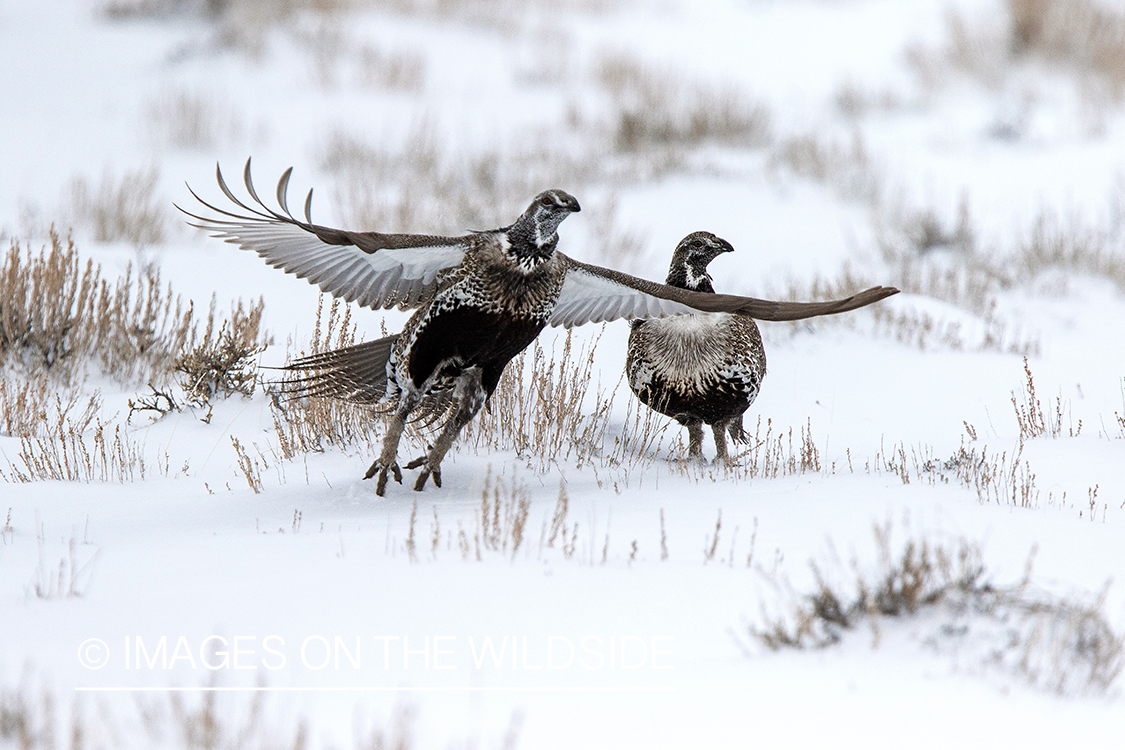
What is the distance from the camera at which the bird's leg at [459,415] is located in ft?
14.2

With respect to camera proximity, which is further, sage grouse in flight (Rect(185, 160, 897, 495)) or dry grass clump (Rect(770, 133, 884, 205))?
dry grass clump (Rect(770, 133, 884, 205))

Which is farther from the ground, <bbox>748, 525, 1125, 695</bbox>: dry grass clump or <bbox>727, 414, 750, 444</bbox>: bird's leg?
<bbox>727, 414, 750, 444</bbox>: bird's leg

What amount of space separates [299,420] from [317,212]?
18.2 ft

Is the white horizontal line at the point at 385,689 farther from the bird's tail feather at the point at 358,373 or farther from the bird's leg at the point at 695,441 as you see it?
the bird's leg at the point at 695,441

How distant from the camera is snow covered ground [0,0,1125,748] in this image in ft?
8.29

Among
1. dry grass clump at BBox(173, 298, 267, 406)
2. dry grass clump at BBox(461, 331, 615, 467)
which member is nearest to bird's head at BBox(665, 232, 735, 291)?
dry grass clump at BBox(461, 331, 615, 467)

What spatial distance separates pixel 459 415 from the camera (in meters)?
4.41

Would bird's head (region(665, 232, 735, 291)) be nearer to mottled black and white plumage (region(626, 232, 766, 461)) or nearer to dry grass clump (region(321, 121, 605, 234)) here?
mottled black and white plumage (region(626, 232, 766, 461))

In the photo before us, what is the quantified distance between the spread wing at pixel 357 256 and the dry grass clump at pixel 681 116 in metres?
7.70

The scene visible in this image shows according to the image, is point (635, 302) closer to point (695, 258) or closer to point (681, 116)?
point (695, 258)

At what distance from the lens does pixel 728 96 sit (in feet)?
43.3

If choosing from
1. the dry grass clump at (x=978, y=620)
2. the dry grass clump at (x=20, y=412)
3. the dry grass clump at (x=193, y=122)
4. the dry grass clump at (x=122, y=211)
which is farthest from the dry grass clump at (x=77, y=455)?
the dry grass clump at (x=193, y=122)

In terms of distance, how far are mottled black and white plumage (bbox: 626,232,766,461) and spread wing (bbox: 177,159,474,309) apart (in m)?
1.13

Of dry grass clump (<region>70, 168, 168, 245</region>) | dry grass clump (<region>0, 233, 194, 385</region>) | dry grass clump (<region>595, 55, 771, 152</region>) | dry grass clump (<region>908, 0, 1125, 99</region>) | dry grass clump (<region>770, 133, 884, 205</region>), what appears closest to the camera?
dry grass clump (<region>0, 233, 194, 385</region>)
